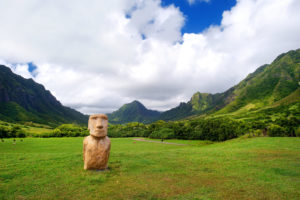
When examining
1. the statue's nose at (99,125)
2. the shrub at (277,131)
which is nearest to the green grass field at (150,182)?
the statue's nose at (99,125)

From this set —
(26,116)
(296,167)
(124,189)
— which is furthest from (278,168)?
(26,116)

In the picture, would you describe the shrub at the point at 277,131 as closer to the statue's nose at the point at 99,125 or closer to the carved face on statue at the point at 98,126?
the carved face on statue at the point at 98,126

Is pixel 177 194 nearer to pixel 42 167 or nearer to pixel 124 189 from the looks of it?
pixel 124 189

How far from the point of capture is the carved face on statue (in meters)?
12.7

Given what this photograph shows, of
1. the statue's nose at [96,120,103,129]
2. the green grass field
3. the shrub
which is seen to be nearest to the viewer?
the green grass field

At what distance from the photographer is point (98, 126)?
12.7 m

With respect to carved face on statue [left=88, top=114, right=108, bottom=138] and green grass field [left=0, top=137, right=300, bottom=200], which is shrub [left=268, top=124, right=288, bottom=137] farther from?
carved face on statue [left=88, top=114, right=108, bottom=138]

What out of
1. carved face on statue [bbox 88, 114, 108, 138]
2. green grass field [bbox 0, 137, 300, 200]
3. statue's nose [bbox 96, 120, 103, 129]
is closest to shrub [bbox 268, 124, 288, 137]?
green grass field [bbox 0, 137, 300, 200]

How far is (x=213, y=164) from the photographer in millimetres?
15750

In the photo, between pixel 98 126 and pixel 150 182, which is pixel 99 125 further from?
pixel 150 182

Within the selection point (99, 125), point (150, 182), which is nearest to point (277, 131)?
point (150, 182)

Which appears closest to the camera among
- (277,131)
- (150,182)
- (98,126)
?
(150,182)

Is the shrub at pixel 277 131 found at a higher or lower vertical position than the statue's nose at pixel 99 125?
lower

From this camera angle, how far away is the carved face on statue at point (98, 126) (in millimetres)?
12719
